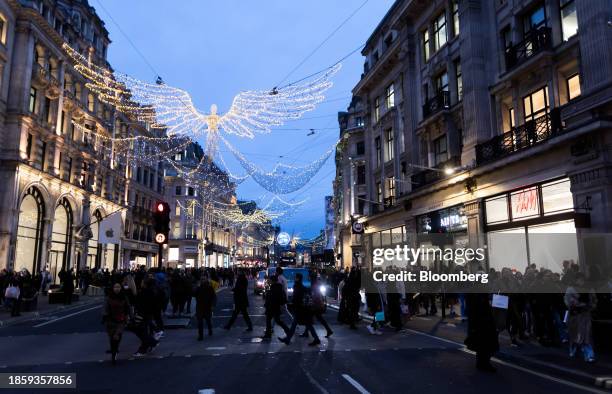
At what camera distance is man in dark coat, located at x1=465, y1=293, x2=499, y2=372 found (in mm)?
9039

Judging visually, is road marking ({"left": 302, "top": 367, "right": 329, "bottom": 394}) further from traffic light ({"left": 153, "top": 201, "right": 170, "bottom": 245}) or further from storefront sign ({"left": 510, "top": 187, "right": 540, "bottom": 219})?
storefront sign ({"left": 510, "top": 187, "right": 540, "bottom": 219})

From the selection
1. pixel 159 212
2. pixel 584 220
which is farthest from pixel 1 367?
pixel 584 220

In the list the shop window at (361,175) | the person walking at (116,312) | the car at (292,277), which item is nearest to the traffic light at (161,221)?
the person walking at (116,312)

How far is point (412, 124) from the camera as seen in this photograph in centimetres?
2886

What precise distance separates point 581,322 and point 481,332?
2.46 meters

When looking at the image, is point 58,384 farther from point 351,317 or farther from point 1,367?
point 351,317

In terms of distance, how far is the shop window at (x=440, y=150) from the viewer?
25469mm

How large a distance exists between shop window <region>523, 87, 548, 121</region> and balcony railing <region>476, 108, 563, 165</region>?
67cm

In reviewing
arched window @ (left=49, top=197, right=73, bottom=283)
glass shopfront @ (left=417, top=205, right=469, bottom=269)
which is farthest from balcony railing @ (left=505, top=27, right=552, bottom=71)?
arched window @ (left=49, top=197, right=73, bottom=283)

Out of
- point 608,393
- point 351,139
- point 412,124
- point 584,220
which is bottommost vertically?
point 608,393

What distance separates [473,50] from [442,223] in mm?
9039

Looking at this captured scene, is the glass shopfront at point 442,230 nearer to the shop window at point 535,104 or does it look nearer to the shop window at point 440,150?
the shop window at point 440,150

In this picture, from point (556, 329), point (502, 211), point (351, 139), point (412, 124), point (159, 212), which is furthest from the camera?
point (351, 139)

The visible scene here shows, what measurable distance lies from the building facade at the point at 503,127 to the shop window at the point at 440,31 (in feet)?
0.25
